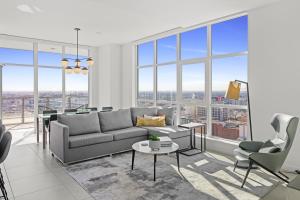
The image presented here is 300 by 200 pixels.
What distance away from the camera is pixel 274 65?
12.2ft

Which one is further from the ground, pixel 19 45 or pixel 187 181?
pixel 19 45

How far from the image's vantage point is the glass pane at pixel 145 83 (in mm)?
6816

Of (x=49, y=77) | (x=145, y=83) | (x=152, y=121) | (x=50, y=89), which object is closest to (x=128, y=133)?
(x=152, y=121)

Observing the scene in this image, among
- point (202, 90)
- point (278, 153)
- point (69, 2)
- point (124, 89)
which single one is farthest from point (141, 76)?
point (278, 153)

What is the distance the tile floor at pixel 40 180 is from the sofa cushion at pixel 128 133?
3.88ft

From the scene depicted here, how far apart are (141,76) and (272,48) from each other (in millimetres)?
4219

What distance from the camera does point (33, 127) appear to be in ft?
22.5

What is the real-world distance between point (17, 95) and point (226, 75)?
6188 mm

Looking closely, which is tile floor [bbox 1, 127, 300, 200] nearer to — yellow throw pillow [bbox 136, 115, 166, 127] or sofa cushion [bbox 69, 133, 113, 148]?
sofa cushion [bbox 69, 133, 113, 148]

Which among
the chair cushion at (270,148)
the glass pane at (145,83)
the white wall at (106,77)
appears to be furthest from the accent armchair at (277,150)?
the white wall at (106,77)

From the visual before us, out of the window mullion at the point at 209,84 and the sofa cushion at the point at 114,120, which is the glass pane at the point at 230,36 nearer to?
the window mullion at the point at 209,84

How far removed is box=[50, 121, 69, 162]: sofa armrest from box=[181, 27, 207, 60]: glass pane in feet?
11.5

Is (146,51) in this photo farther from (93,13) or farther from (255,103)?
(255,103)

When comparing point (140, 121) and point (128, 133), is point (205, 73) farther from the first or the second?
point (128, 133)
